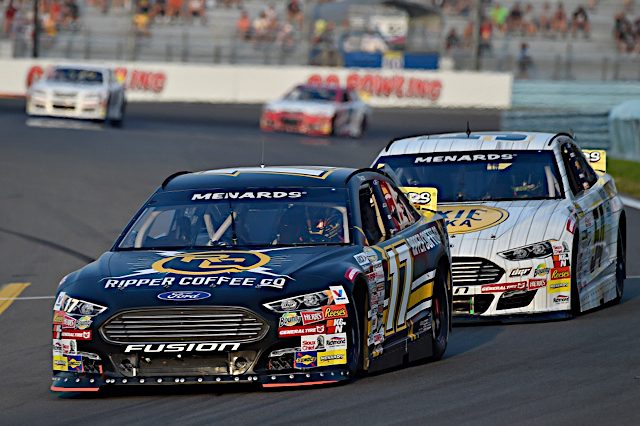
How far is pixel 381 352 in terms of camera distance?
839 centimetres

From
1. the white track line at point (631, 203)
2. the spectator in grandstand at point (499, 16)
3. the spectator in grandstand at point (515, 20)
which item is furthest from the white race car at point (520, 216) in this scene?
the spectator in grandstand at point (499, 16)

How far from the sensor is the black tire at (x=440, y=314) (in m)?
9.27

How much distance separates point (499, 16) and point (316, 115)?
63.2 feet

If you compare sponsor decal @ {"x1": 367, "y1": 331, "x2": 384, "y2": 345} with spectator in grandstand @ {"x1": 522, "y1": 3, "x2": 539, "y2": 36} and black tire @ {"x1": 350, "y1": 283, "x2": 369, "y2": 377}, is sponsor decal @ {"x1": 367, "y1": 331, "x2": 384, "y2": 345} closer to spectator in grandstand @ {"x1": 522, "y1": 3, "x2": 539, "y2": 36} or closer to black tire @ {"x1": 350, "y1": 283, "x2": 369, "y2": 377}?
black tire @ {"x1": 350, "y1": 283, "x2": 369, "y2": 377}

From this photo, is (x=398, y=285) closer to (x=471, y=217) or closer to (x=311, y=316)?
(x=311, y=316)

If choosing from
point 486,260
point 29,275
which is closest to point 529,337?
point 486,260

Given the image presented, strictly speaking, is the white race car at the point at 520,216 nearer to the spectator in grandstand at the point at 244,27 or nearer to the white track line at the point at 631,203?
the white track line at the point at 631,203

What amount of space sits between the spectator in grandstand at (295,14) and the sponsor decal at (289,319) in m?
44.3

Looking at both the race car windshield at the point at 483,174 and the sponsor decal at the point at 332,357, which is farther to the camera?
the race car windshield at the point at 483,174

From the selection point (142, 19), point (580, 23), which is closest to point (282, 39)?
point (142, 19)

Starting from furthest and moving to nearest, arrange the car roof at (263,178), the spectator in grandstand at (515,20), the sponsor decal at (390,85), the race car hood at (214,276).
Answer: the spectator in grandstand at (515,20) < the sponsor decal at (390,85) < the car roof at (263,178) < the race car hood at (214,276)

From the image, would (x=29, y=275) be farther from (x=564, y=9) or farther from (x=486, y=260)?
(x=564, y=9)

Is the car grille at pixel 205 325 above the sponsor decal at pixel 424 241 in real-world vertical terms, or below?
below

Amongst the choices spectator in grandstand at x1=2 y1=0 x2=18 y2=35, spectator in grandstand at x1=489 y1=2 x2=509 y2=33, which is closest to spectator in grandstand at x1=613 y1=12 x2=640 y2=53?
spectator in grandstand at x1=489 y1=2 x2=509 y2=33
